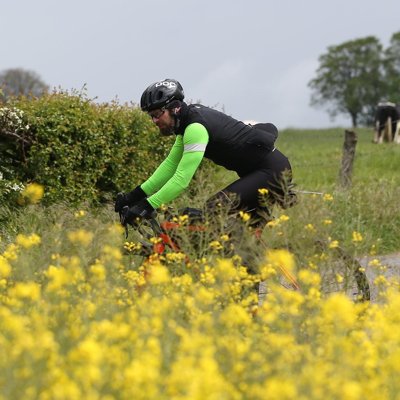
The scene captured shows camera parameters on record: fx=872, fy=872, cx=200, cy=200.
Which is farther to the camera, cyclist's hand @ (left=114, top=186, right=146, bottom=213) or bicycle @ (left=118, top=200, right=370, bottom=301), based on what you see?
cyclist's hand @ (left=114, top=186, right=146, bottom=213)

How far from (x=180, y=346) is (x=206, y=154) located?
315 cm

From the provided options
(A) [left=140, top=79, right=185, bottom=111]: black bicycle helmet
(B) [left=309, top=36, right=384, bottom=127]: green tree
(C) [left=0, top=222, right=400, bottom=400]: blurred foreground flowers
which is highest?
(B) [left=309, top=36, right=384, bottom=127]: green tree

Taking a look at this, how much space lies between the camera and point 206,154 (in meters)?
6.88

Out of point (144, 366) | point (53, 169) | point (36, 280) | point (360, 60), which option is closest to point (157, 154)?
point (53, 169)

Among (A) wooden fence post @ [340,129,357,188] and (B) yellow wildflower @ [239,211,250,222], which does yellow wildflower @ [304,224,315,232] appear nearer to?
(B) yellow wildflower @ [239,211,250,222]

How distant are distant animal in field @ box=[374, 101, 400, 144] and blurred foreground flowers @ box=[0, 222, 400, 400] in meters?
25.5

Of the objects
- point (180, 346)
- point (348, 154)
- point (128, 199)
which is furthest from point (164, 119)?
point (348, 154)

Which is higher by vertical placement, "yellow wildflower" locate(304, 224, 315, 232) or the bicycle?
"yellow wildflower" locate(304, 224, 315, 232)

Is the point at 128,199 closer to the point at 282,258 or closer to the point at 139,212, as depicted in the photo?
the point at 139,212

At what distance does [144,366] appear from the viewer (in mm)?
3266

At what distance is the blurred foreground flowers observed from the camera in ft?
10.7

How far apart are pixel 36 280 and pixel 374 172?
13944 millimetres

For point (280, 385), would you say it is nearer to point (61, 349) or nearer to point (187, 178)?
point (61, 349)

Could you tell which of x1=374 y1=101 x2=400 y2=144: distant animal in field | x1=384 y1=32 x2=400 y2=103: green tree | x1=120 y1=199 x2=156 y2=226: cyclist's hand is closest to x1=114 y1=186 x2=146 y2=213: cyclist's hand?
x1=120 y1=199 x2=156 y2=226: cyclist's hand
